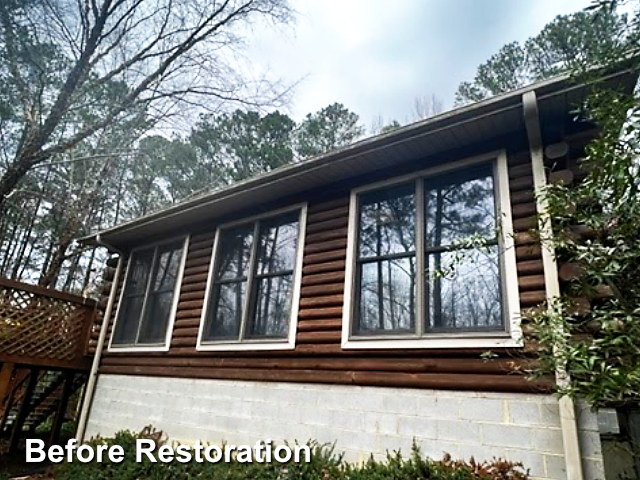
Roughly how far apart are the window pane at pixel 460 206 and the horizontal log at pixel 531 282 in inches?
19.8

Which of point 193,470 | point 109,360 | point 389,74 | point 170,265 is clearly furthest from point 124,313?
point 389,74

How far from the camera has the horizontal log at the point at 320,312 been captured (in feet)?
14.2

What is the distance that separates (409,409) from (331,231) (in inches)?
80.7

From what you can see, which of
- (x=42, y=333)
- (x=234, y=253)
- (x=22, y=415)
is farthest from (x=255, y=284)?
(x=22, y=415)

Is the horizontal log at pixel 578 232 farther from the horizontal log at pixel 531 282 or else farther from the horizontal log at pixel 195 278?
the horizontal log at pixel 195 278

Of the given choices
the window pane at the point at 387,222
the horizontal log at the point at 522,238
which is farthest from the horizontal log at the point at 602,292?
the window pane at the point at 387,222

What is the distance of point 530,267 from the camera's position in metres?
3.41

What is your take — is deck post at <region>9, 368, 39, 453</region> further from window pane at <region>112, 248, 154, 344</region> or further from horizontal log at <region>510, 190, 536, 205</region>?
horizontal log at <region>510, 190, 536, 205</region>

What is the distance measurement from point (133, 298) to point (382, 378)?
192 inches

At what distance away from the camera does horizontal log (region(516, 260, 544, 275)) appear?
132 inches

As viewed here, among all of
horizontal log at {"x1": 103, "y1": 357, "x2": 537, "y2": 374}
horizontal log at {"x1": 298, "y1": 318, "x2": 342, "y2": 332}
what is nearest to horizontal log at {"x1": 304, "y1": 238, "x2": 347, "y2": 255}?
horizontal log at {"x1": 298, "y1": 318, "x2": 342, "y2": 332}

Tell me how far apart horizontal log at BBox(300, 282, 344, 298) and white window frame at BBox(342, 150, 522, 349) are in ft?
→ 0.35

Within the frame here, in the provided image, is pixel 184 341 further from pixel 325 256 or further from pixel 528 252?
pixel 528 252

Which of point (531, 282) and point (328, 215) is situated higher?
point (328, 215)
